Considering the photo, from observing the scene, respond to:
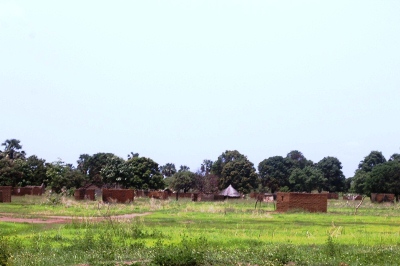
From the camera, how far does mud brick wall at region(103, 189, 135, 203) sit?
162 ft

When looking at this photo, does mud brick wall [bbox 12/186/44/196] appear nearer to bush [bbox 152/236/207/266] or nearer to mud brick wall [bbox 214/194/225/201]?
mud brick wall [bbox 214/194/225/201]

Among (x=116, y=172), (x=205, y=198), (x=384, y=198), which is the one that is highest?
(x=116, y=172)

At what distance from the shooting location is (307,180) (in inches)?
3856

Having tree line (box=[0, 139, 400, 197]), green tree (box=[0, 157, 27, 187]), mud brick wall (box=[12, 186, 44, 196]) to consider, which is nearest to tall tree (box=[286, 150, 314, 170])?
tree line (box=[0, 139, 400, 197])

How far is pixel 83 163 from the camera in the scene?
106500mm

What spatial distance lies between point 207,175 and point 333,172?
29564 mm

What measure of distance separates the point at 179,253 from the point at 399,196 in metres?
67.6

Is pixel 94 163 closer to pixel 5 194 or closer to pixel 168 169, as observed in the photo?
pixel 168 169

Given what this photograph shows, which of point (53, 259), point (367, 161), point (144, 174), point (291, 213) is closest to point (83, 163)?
point (144, 174)

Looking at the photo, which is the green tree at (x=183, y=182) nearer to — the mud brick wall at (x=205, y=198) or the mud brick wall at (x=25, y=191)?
the mud brick wall at (x=205, y=198)

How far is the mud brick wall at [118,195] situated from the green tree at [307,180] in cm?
5404

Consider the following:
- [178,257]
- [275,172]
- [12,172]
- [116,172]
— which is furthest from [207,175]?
[178,257]

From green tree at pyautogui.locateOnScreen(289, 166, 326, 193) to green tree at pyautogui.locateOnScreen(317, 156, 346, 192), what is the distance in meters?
14.0

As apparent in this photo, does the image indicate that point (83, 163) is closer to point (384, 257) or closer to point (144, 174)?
point (144, 174)
